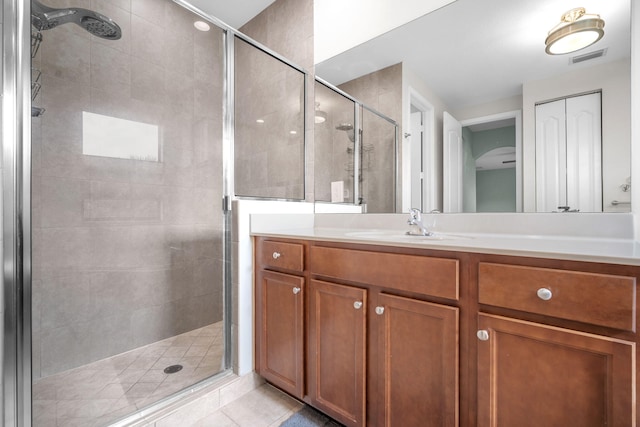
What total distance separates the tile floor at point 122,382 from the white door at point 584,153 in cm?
196

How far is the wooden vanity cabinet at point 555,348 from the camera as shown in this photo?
65 centimetres

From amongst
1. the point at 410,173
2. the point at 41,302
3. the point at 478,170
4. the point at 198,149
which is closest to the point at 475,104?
the point at 478,170

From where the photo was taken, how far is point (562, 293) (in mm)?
708

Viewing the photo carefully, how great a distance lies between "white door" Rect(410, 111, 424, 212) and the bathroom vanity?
0.61 meters

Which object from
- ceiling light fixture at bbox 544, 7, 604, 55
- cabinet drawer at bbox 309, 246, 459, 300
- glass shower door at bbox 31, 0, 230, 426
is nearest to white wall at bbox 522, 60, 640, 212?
ceiling light fixture at bbox 544, 7, 604, 55

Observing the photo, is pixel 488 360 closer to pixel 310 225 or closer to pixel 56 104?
pixel 310 225

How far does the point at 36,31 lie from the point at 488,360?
2118 mm

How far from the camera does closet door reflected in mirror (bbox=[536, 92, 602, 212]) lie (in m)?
1.09

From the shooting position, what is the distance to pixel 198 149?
7.20 feet

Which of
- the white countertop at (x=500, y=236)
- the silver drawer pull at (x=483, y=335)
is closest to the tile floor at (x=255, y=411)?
the white countertop at (x=500, y=236)

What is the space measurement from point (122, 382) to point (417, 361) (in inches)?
63.9

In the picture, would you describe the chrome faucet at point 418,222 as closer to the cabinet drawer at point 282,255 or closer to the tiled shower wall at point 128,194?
the cabinet drawer at point 282,255

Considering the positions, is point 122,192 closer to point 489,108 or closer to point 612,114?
point 489,108

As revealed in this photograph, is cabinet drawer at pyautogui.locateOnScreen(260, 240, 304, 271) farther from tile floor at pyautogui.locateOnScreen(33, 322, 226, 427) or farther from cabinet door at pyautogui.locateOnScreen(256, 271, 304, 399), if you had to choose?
tile floor at pyautogui.locateOnScreen(33, 322, 226, 427)
